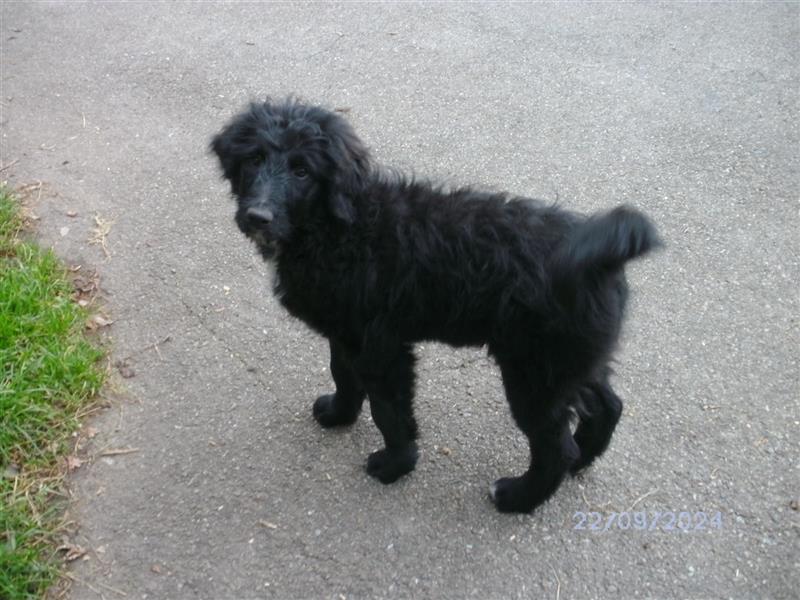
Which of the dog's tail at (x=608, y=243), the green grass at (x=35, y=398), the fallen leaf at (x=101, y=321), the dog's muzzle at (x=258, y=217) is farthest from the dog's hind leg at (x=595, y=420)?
the fallen leaf at (x=101, y=321)

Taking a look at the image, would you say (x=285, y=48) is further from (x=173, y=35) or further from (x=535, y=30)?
(x=535, y=30)

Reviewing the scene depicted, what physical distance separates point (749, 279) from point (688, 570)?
180cm

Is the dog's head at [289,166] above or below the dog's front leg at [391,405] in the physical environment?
above

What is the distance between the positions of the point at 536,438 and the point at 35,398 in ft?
7.23

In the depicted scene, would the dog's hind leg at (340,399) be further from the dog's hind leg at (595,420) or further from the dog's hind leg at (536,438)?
the dog's hind leg at (595,420)

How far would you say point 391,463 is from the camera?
3.08 meters

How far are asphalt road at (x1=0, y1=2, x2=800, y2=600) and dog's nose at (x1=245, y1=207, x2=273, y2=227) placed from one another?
1.21m

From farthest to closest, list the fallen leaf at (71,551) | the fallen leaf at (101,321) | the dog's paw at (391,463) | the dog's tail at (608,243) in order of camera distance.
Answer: the fallen leaf at (101,321) → the dog's paw at (391,463) → the fallen leaf at (71,551) → the dog's tail at (608,243)

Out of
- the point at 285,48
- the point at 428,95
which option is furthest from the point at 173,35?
the point at 428,95

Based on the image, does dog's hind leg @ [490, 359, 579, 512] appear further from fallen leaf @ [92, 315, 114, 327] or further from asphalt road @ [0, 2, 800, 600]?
fallen leaf @ [92, 315, 114, 327]

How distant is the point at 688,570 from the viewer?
279cm

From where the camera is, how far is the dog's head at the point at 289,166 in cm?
254

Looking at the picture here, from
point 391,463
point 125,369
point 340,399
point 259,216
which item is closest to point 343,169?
point 259,216
